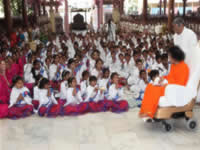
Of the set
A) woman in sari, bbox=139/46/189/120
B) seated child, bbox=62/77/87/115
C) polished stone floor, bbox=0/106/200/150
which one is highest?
woman in sari, bbox=139/46/189/120

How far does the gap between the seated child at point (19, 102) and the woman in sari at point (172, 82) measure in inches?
75.6

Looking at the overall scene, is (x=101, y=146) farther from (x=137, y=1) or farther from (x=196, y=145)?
(x=137, y=1)

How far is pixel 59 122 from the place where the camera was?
4.28 metres

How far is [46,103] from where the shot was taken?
4.67m

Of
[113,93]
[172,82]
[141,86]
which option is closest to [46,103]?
[113,93]

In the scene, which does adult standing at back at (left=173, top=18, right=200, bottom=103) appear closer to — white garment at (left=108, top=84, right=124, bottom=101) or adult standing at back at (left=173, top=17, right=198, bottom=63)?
adult standing at back at (left=173, top=17, right=198, bottom=63)

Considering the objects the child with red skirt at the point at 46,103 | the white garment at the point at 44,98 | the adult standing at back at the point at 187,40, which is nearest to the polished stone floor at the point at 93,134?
the child with red skirt at the point at 46,103

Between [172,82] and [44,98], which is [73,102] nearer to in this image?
[44,98]

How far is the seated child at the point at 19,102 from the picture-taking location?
4.50 metres

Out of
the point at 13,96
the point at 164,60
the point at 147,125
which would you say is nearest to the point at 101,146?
the point at 147,125

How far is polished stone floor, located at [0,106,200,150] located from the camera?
11.6 feet

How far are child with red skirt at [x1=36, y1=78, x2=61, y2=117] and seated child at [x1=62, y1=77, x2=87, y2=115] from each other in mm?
146

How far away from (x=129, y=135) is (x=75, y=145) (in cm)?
75

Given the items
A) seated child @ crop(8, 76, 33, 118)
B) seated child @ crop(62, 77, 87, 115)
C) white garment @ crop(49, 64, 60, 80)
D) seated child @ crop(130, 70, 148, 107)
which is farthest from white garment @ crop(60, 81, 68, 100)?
seated child @ crop(130, 70, 148, 107)
